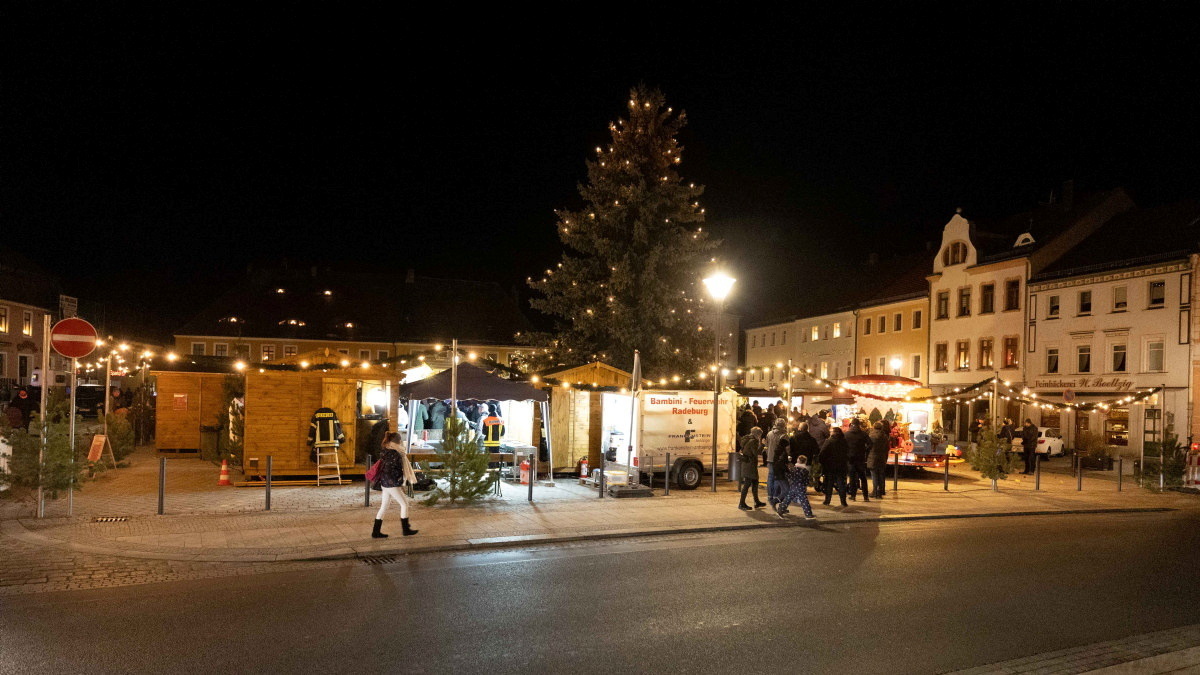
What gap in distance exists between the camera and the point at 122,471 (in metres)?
19.1

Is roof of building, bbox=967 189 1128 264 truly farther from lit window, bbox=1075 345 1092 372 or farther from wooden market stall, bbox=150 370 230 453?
wooden market stall, bbox=150 370 230 453

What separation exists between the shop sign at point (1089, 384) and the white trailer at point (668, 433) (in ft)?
77.1

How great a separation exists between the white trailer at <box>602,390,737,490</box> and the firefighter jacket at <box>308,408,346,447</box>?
20.6 feet

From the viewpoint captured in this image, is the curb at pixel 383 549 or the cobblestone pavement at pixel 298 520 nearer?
the cobblestone pavement at pixel 298 520

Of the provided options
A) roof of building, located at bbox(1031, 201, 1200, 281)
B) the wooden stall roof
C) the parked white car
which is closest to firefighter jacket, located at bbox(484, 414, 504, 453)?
the wooden stall roof

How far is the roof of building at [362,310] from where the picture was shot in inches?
2288

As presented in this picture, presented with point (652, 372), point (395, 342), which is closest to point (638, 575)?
point (652, 372)

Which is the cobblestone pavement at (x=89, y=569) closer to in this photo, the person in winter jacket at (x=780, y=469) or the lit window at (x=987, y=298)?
the person in winter jacket at (x=780, y=469)

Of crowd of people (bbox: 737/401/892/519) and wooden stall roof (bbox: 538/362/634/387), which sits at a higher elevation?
wooden stall roof (bbox: 538/362/634/387)

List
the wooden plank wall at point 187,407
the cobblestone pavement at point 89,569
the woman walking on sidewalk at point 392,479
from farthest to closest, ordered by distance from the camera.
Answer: the wooden plank wall at point 187,407 → the woman walking on sidewalk at point 392,479 → the cobblestone pavement at point 89,569

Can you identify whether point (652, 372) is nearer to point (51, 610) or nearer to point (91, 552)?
point (91, 552)

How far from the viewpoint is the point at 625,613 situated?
7785mm

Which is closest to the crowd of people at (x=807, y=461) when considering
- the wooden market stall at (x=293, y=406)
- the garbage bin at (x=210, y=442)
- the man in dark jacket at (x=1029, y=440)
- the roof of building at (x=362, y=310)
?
the wooden market stall at (x=293, y=406)

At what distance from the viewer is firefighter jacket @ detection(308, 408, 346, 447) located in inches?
680
